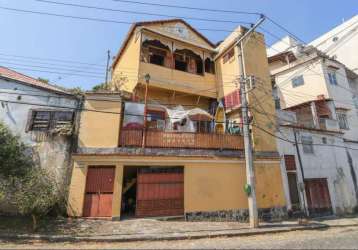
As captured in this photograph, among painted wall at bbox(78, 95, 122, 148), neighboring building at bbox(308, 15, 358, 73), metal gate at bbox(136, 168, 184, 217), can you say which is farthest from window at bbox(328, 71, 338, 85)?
painted wall at bbox(78, 95, 122, 148)

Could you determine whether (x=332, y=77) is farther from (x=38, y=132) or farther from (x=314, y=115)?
(x=38, y=132)

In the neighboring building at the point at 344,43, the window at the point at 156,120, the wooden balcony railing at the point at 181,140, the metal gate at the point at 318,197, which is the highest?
the neighboring building at the point at 344,43

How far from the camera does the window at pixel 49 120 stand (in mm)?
12500

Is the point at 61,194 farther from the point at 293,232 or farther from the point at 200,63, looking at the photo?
the point at 200,63

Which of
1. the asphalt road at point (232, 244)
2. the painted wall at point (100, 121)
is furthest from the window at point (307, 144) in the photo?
the painted wall at point (100, 121)

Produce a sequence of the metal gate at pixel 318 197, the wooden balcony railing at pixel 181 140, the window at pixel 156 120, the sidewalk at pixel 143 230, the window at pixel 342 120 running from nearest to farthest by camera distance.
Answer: the sidewalk at pixel 143 230 → the wooden balcony railing at pixel 181 140 → the window at pixel 156 120 → the metal gate at pixel 318 197 → the window at pixel 342 120

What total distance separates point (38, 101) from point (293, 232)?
14962mm

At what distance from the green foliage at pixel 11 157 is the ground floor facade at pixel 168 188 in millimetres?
2292

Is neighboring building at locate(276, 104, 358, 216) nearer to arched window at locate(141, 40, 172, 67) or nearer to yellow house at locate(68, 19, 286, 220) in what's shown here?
yellow house at locate(68, 19, 286, 220)

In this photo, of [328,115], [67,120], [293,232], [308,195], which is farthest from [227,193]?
[328,115]

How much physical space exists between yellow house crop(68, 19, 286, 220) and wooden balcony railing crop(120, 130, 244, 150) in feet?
0.18

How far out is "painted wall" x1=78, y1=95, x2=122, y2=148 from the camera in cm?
1187

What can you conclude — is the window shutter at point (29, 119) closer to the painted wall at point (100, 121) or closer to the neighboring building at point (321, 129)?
the painted wall at point (100, 121)

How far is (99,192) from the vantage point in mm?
11375
